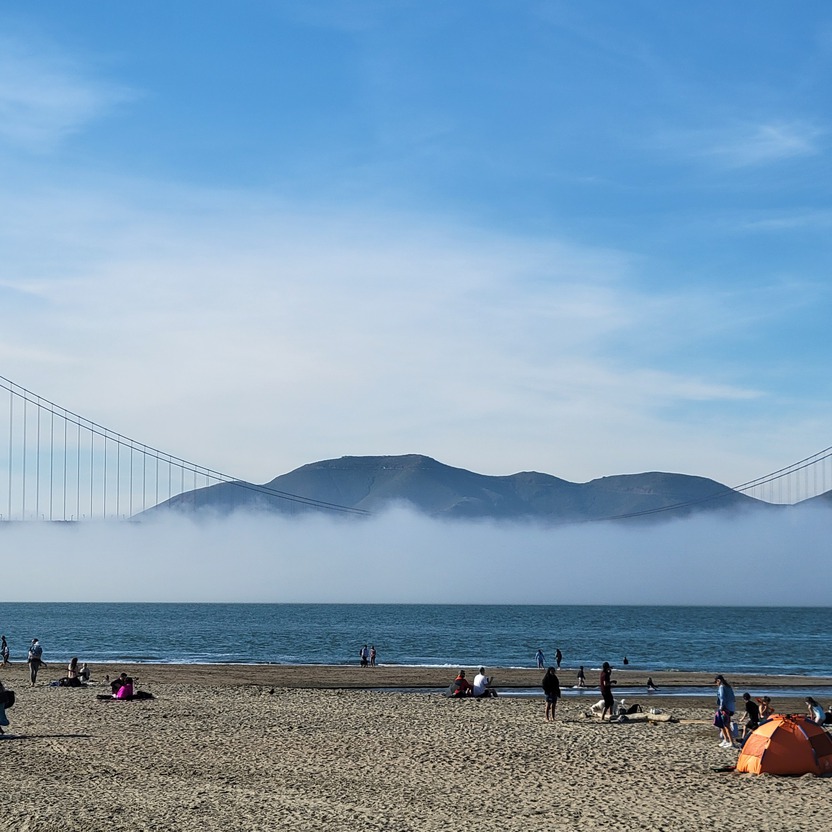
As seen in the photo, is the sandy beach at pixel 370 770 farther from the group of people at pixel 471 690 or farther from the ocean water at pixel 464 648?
the ocean water at pixel 464 648

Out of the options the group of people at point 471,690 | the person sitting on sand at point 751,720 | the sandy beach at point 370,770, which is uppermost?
the person sitting on sand at point 751,720

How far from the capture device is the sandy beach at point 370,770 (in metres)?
14.2

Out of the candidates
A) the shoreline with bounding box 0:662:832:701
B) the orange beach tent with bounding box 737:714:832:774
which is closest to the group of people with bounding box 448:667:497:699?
the shoreline with bounding box 0:662:832:701

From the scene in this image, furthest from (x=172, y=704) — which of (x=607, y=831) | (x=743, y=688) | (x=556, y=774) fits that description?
(x=743, y=688)

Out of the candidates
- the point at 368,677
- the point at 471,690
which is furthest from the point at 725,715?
the point at 368,677

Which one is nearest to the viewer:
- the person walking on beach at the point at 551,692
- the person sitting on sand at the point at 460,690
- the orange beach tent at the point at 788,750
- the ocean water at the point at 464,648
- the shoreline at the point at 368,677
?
the orange beach tent at the point at 788,750

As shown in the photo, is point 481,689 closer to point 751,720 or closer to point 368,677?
point 751,720

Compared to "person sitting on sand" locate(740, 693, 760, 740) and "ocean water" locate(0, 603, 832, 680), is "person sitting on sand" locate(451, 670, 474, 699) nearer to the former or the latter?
"person sitting on sand" locate(740, 693, 760, 740)

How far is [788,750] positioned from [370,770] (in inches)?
269

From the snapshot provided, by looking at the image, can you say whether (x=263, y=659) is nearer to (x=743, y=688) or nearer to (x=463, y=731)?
(x=743, y=688)

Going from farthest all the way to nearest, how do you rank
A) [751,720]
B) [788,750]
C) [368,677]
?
[368,677]
[751,720]
[788,750]

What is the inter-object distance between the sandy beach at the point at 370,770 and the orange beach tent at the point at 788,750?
0.98ft

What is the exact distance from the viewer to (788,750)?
17.1 metres

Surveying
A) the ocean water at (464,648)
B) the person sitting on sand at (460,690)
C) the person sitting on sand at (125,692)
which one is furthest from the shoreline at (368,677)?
the person sitting on sand at (460,690)
